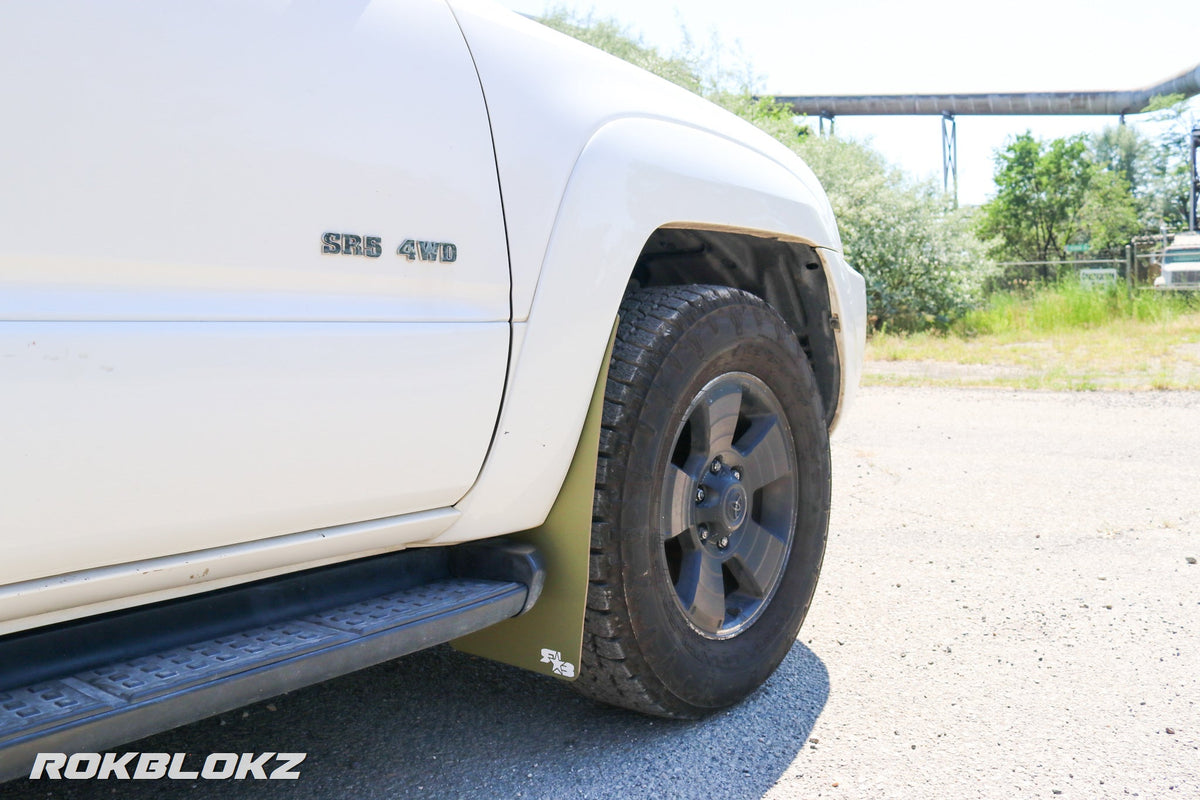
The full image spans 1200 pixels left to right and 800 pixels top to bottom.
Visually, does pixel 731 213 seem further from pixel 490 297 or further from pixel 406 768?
pixel 406 768

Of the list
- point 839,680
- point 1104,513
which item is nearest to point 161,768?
point 839,680

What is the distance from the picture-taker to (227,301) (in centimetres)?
141

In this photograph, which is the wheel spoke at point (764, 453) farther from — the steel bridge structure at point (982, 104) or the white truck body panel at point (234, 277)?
the steel bridge structure at point (982, 104)

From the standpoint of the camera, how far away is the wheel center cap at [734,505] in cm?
229

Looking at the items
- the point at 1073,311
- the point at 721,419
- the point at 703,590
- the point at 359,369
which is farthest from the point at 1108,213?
the point at 359,369

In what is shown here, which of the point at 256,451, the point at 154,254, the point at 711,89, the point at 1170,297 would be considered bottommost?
the point at 1170,297

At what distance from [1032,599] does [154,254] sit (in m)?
3.00

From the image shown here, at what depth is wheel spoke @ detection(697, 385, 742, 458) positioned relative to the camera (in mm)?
2287

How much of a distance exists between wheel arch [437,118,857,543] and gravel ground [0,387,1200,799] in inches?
23.7

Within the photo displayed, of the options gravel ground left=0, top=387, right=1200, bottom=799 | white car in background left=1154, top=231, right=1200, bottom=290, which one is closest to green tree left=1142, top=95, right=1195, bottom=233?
white car in background left=1154, top=231, right=1200, bottom=290

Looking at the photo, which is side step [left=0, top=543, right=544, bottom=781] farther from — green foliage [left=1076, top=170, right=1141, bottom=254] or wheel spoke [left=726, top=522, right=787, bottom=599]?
green foliage [left=1076, top=170, right=1141, bottom=254]

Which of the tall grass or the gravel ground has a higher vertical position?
the gravel ground

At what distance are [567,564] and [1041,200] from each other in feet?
109

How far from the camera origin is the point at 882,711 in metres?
2.46
